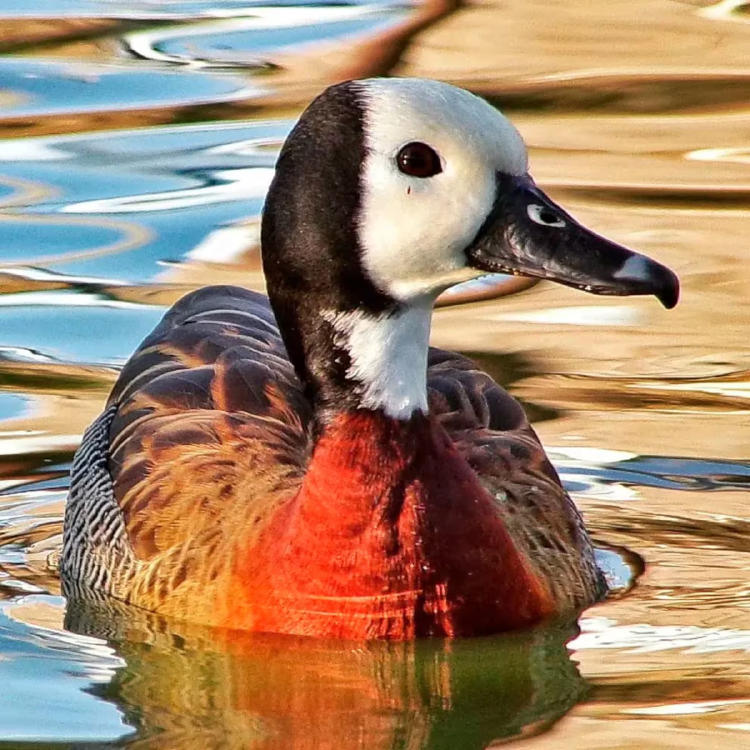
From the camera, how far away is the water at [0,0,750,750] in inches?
295

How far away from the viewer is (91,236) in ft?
43.4

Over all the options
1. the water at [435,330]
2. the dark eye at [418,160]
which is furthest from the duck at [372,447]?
the water at [435,330]

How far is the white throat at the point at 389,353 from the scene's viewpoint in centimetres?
762

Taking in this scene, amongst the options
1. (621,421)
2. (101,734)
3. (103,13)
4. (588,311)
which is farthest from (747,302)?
(103,13)

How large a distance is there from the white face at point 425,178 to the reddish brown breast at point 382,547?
0.61m

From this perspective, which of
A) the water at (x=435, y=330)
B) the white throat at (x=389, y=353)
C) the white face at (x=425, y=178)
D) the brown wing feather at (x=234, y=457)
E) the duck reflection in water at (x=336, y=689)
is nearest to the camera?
the duck reflection in water at (x=336, y=689)

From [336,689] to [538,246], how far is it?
1588 mm

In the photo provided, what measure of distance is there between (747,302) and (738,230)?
1222mm

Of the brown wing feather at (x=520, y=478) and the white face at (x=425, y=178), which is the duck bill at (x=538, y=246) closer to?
the white face at (x=425, y=178)

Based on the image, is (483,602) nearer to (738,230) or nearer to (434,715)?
(434,715)

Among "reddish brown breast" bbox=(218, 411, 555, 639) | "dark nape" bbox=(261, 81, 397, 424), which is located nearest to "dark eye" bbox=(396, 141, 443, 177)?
"dark nape" bbox=(261, 81, 397, 424)

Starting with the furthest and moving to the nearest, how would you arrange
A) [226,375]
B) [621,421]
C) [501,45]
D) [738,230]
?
[501,45] → [738,230] → [621,421] → [226,375]

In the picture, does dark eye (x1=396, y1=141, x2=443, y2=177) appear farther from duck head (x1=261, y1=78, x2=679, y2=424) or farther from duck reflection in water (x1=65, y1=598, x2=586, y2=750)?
duck reflection in water (x1=65, y1=598, x2=586, y2=750)

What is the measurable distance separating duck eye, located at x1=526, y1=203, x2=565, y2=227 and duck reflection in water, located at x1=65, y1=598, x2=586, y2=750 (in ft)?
4.76
